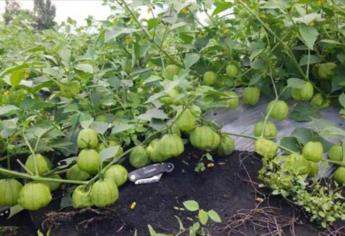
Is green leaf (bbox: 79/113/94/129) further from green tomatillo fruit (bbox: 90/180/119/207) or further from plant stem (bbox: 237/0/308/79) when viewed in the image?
plant stem (bbox: 237/0/308/79)

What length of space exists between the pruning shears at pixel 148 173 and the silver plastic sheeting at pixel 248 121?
33 centimetres

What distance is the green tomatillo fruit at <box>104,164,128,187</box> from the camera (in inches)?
52.6

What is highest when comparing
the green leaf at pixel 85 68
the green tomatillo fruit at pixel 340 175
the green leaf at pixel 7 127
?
the green leaf at pixel 85 68

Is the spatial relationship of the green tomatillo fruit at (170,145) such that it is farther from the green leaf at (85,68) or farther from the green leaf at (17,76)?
the green leaf at (17,76)

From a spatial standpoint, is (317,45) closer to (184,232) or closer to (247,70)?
(247,70)

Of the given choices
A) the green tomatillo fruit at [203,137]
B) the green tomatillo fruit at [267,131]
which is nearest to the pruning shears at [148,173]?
the green tomatillo fruit at [203,137]

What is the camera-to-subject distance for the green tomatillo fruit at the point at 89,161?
129 cm

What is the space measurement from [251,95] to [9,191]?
3.29 feet

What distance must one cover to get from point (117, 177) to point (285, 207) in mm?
532

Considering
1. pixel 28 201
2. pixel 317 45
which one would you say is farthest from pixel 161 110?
pixel 317 45

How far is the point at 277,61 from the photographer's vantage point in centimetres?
176

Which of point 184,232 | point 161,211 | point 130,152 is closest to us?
point 184,232

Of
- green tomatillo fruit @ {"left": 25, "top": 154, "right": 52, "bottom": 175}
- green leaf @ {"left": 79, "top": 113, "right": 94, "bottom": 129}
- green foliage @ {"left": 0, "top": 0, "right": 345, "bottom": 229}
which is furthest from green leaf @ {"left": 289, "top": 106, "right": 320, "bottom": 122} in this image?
green tomatillo fruit @ {"left": 25, "top": 154, "right": 52, "bottom": 175}

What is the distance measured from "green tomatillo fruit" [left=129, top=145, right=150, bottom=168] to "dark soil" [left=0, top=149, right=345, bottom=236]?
75 mm
